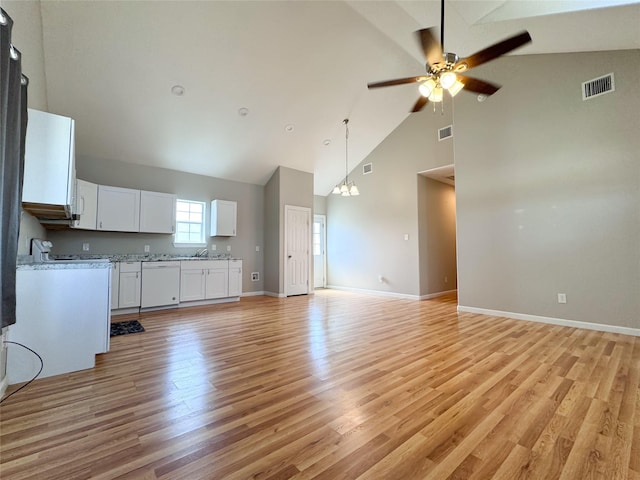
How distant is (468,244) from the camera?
4996 millimetres

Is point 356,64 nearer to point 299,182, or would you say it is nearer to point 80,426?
point 299,182

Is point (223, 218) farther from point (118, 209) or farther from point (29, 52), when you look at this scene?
point (29, 52)

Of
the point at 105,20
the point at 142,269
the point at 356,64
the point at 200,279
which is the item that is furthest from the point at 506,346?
the point at 105,20

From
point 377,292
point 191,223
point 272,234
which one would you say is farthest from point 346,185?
point 191,223

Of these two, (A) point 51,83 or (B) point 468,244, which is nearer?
(A) point 51,83

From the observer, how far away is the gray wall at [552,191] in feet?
11.7

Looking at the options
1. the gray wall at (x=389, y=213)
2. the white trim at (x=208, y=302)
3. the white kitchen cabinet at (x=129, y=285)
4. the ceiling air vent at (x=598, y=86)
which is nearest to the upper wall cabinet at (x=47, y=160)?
the white kitchen cabinet at (x=129, y=285)

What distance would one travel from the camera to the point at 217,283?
579 centimetres

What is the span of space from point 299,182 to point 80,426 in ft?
19.9

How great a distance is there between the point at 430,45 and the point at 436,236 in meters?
4.96

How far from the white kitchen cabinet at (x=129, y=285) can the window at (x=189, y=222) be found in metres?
1.24

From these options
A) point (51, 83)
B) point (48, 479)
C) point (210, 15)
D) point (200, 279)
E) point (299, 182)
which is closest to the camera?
point (48, 479)

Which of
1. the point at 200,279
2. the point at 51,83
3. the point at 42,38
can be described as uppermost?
the point at 42,38

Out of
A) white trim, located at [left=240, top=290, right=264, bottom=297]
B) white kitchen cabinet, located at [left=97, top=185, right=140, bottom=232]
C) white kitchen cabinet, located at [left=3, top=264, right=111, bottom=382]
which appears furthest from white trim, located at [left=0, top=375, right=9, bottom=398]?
white trim, located at [left=240, top=290, right=264, bottom=297]
